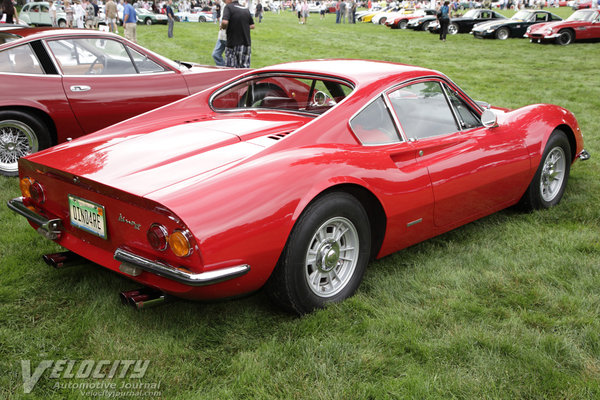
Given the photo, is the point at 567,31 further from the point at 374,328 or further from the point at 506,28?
the point at 374,328

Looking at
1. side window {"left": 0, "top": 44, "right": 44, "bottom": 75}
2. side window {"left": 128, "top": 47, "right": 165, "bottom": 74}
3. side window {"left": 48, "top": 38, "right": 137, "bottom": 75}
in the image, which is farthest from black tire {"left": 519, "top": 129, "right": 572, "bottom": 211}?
side window {"left": 0, "top": 44, "right": 44, "bottom": 75}

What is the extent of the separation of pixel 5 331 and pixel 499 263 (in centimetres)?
289

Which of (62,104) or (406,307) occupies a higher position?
(62,104)

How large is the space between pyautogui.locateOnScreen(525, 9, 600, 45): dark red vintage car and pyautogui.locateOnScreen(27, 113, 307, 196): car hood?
1922 centimetres

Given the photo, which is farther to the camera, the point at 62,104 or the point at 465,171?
the point at 62,104

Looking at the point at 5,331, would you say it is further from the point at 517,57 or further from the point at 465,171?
the point at 517,57

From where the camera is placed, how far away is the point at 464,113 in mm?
4004

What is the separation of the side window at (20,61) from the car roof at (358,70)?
8.52ft

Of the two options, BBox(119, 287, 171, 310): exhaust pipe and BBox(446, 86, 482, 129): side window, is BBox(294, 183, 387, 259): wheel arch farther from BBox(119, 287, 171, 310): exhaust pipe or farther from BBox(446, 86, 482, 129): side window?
BBox(446, 86, 482, 129): side window

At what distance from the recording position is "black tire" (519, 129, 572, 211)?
448cm

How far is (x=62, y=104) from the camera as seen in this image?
17.7 ft

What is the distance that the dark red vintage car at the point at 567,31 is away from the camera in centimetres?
2000

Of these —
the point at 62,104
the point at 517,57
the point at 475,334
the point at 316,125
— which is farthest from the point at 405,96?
the point at 517,57

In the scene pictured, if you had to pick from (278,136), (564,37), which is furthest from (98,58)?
(564,37)
